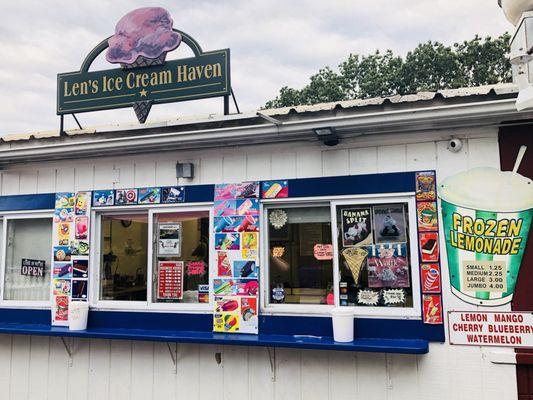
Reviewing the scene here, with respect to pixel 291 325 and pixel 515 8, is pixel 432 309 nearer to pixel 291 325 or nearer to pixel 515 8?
pixel 291 325

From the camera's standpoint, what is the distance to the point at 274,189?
15.3ft

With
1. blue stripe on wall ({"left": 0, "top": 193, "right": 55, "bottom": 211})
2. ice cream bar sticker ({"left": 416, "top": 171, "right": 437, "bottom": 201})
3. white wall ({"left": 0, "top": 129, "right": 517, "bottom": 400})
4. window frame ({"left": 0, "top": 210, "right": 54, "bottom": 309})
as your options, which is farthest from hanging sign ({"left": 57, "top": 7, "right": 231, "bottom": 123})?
ice cream bar sticker ({"left": 416, "top": 171, "right": 437, "bottom": 201})

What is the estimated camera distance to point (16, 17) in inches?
340

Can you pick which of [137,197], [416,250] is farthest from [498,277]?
[137,197]

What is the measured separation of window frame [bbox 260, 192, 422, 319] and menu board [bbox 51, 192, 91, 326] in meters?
2.16

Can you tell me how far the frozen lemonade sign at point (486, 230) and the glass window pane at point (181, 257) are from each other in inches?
99.5

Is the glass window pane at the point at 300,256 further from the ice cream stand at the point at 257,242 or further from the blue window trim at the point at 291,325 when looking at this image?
the blue window trim at the point at 291,325

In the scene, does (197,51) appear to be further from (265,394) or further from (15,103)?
(15,103)

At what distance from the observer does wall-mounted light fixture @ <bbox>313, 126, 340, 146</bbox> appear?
4.18 m

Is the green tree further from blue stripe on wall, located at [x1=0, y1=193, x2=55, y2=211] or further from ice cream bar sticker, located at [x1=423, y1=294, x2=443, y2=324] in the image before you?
blue stripe on wall, located at [x1=0, y1=193, x2=55, y2=211]

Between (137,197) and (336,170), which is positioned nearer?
(336,170)

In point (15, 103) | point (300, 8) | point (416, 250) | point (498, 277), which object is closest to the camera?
point (498, 277)

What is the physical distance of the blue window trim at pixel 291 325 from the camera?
13.4ft

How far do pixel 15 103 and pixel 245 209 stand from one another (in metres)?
10.4
